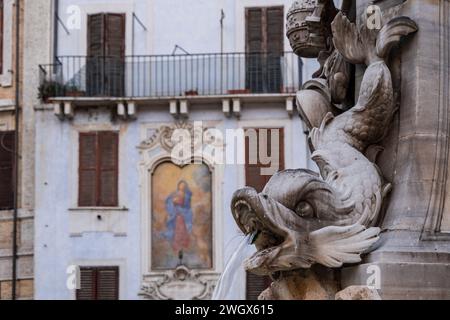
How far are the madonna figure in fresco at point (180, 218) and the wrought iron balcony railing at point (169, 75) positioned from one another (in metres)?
2.43

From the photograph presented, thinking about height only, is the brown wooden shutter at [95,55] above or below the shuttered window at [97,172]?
above

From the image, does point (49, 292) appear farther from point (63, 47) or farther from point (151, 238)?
point (63, 47)

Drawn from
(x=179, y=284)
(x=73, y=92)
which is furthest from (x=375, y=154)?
(x=73, y=92)

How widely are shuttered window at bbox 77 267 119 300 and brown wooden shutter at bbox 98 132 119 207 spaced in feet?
5.34

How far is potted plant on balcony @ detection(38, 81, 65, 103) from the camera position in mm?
→ 33844

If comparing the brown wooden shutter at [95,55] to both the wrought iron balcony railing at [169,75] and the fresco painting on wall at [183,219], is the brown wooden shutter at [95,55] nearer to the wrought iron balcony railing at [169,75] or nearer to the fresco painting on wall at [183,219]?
the wrought iron balcony railing at [169,75]

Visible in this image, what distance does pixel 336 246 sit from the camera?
680cm

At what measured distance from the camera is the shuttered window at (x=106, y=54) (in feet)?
112

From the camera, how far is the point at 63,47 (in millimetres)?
34438

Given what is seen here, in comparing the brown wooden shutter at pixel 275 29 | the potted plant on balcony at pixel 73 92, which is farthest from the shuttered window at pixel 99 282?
the brown wooden shutter at pixel 275 29

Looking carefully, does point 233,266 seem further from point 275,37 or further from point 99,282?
point 275,37

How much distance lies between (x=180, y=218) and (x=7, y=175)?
15.1 ft

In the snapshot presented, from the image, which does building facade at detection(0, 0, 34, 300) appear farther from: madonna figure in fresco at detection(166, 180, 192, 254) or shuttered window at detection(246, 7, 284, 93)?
shuttered window at detection(246, 7, 284, 93)

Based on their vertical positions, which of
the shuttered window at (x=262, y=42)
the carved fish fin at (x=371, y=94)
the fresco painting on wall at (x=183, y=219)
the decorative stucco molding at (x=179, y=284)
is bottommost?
the decorative stucco molding at (x=179, y=284)
